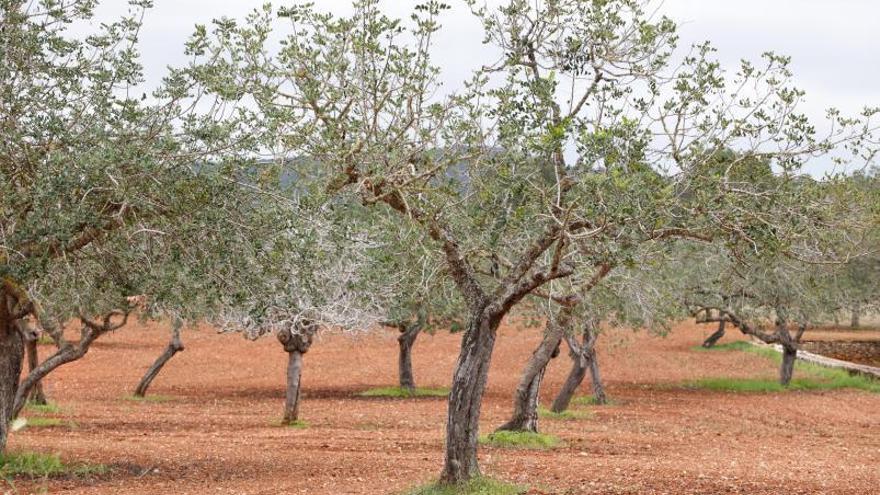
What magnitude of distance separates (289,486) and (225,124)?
16.6 feet

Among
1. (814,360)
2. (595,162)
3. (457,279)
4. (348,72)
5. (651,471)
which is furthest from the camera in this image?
(814,360)

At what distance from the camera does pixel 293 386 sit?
24.3m

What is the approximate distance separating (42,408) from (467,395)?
1612cm

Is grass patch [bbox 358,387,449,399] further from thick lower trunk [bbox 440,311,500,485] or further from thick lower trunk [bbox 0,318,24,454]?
thick lower trunk [bbox 440,311,500,485]

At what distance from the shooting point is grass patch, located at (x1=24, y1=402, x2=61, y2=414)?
25519 millimetres

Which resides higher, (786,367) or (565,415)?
(786,367)

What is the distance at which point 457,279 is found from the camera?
533 inches

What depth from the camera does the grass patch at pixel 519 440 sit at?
797 inches

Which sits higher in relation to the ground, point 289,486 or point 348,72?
point 348,72

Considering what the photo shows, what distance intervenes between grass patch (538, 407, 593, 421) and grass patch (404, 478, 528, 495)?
13.1m

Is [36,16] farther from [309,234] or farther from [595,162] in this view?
[595,162]

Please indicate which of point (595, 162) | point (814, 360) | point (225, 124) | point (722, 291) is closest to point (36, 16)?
point (225, 124)

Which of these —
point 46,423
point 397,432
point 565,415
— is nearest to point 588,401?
point 565,415

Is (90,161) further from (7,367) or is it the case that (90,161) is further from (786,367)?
(786,367)
